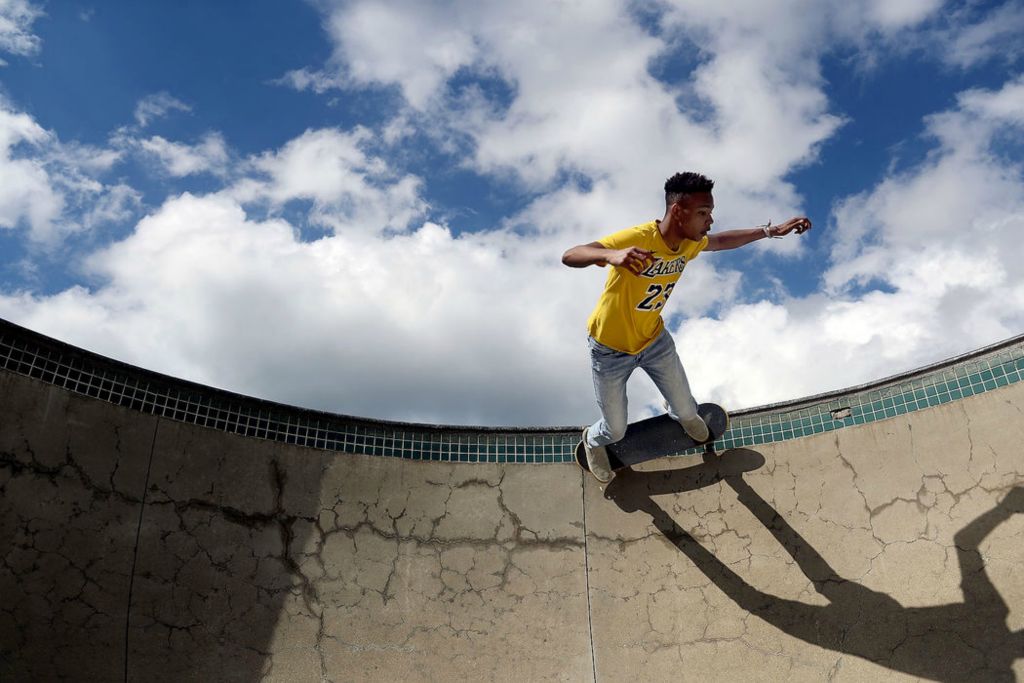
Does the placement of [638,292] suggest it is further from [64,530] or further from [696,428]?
[64,530]

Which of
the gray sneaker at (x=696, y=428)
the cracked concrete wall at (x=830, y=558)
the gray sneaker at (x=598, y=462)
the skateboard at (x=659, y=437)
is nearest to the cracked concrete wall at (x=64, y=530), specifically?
the gray sneaker at (x=598, y=462)

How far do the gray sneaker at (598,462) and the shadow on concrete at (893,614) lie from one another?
62 centimetres

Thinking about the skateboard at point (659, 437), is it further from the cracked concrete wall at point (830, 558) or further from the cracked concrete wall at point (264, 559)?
the cracked concrete wall at point (264, 559)

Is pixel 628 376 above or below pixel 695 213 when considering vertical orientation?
below

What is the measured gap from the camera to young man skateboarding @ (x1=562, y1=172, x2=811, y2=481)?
12.9 feet

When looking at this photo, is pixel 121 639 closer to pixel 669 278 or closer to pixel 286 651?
pixel 286 651

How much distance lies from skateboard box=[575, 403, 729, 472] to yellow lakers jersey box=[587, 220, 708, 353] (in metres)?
1.13

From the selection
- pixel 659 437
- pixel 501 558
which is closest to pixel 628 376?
pixel 659 437

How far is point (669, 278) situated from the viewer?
414cm

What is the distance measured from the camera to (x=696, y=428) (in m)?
5.08

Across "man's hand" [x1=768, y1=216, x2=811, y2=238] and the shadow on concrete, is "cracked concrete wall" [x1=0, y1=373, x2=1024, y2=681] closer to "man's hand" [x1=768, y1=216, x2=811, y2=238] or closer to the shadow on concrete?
the shadow on concrete

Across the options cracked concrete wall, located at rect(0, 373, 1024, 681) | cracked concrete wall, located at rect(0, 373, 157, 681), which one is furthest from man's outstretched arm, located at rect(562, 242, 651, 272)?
cracked concrete wall, located at rect(0, 373, 157, 681)

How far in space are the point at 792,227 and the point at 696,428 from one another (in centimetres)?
159

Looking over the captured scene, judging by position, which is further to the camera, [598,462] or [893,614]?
[598,462]
